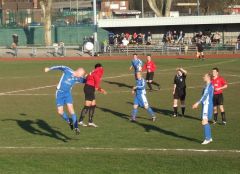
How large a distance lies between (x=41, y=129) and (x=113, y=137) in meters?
2.83

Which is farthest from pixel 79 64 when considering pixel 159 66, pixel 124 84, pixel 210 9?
pixel 210 9

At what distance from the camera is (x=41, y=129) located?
1852 cm

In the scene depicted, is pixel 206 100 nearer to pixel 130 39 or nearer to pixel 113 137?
pixel 113 137

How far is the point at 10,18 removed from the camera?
8212cm

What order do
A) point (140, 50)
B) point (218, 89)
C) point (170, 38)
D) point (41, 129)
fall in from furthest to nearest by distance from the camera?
point (170, 38) < point (140, 50) < point (218, 89) < point (41, 129)

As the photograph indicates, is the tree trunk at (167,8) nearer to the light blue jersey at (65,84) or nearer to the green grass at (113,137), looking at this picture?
the green grass at (113,137)

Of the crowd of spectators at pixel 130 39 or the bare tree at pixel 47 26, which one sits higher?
the bare tree at pixel 47 26

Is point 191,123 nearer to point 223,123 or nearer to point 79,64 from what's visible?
point 223,123

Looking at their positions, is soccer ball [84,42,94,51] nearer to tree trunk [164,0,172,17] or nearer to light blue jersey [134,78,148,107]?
tree trunk [164,0,172,17]

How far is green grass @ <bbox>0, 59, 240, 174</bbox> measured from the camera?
504 inches

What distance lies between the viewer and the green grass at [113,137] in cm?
1280

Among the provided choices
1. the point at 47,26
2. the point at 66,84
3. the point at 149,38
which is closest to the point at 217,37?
the point at 149,38

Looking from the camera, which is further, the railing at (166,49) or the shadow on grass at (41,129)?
the railing at (166,49)

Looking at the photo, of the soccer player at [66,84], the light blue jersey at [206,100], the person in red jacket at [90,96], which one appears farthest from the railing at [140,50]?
the light blue jersey at [206,100]
